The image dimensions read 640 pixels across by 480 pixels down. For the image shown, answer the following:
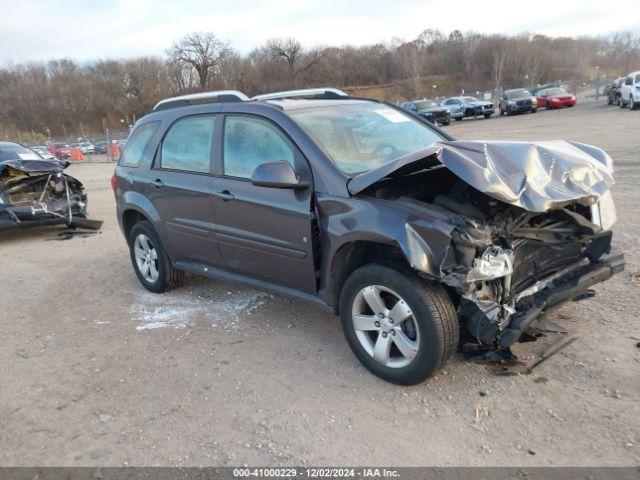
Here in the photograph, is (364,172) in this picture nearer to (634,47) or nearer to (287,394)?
(287,394)

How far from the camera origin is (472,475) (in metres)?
2.54

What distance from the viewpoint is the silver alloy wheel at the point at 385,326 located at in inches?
126

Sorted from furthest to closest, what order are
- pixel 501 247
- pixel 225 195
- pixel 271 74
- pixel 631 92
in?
1. pixel 271 74
2. pixel 631 92
3. pixel 225 195
4. pixel 501 247

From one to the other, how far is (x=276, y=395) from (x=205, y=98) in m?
2.85

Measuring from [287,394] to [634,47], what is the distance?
123m

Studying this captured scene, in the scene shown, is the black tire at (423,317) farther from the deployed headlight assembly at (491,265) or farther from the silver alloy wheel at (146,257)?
the silver alloy wheel at (146,257)

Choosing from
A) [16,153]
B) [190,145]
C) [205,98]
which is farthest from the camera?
[16,153]

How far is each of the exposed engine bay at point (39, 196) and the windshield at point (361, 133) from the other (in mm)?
5946

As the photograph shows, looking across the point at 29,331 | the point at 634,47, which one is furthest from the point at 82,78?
the point at 634,47

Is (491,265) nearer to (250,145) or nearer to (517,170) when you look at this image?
(517,170)

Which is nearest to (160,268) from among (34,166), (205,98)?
(205,98)

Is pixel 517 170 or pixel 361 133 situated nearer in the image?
pixel 517 170

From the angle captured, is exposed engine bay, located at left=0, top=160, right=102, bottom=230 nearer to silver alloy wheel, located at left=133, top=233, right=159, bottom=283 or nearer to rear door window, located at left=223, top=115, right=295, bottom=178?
silver alloy wheel, located at left=133, top=233, right=159, bottom=283

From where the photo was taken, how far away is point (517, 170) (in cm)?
306
